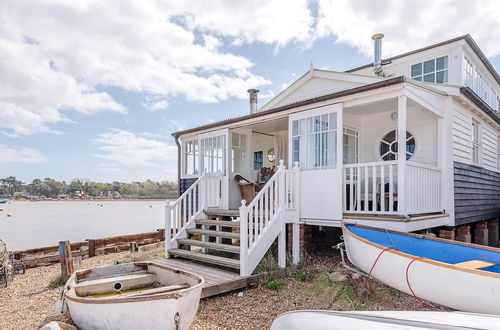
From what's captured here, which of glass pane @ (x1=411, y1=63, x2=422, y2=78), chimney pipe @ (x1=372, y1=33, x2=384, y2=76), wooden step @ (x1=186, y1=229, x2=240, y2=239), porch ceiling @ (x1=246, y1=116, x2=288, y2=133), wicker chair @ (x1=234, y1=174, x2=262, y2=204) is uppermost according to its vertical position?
chimney pipe @ (x1=372, y1=33, x2=384, y2=76)

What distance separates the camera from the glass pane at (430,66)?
8617 mm

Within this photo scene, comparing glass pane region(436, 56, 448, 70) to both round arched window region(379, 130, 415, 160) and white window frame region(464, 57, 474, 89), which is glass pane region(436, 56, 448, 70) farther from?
round arched window region(379, 130, 415, 160)

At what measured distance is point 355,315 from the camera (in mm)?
2104

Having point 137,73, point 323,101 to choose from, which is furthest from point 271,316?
point 137,73

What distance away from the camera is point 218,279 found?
189 inches

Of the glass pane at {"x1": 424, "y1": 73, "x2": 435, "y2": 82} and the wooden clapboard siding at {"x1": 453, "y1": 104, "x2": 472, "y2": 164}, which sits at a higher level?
the glass pane at {"x1": 424, "y1": 73, "x2": 435, "y2": 82}

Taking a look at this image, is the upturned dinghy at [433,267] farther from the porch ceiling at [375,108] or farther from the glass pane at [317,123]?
the porch ceiling at [375,108]

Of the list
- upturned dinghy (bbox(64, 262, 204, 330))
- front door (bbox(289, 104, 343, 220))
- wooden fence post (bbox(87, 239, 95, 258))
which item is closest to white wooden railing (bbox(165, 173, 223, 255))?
front door (bbox(289, 104, 343, 220))

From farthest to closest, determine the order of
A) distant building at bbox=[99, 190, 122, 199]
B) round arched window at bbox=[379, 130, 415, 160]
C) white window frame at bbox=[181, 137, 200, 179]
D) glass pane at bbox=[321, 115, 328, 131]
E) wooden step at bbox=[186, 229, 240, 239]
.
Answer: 1. distant building at bbox=[99, 190, 122, 199]
2. white window frame at bbox=[181, 137, 200, 179]
3. round arched window at bbox=[379, 130, 415, 160]
4. glass pane at bbox=[321, 115, 328, 131]
5. wooden step at bbox=[186, 229, 240, 239]

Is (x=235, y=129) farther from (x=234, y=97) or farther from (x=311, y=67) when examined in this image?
(x=234, y=97)

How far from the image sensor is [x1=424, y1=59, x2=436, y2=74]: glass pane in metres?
8.62

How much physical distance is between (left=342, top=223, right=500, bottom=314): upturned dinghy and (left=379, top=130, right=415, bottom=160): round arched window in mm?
3365

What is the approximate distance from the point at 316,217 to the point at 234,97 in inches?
326

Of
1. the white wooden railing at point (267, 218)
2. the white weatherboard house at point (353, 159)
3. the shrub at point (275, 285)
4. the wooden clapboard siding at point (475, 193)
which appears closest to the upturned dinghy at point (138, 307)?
the white wooden railing at point (267, 218)
